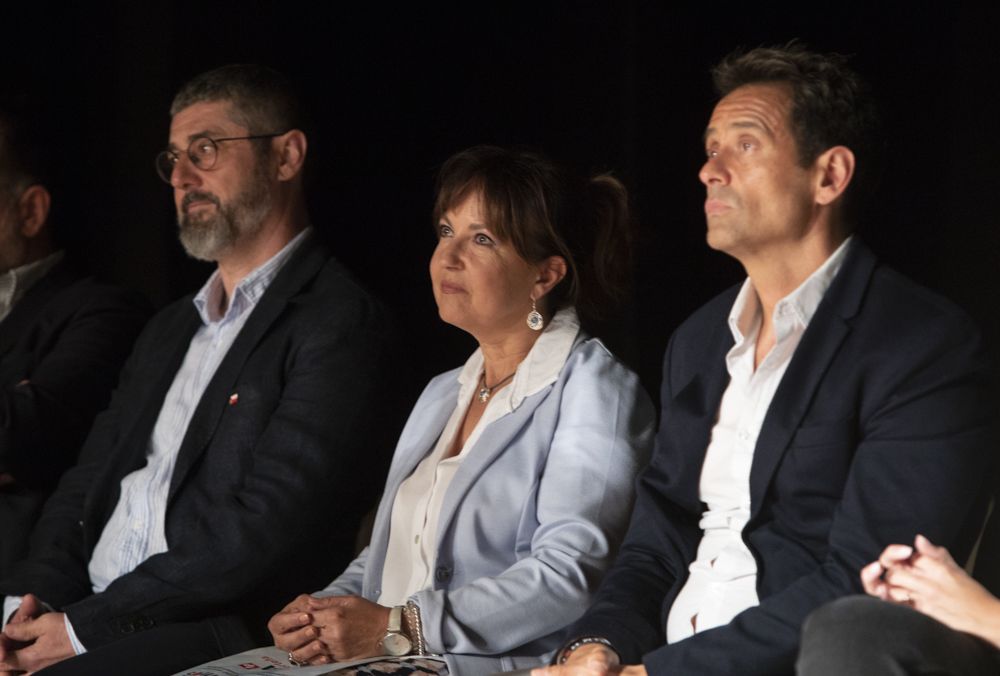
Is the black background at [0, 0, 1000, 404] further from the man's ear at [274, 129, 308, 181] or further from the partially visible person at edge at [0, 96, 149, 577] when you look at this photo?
the partially visible person at edge at [0, 96, 149, 577]

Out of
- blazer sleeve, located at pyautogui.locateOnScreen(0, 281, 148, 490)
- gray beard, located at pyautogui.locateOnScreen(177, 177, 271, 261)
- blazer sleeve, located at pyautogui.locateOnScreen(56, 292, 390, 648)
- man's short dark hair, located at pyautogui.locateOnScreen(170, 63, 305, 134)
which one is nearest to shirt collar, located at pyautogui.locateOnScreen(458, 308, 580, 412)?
blazer sleeve, located at pyautogui.locateOnScreen(56, 292, 390, 648)

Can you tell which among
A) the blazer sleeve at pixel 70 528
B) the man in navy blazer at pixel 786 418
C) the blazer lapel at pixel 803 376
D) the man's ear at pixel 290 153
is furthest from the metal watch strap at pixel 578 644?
the man's ear at pixel 290 153

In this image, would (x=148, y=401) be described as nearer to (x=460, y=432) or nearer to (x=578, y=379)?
(x=460, y=432)

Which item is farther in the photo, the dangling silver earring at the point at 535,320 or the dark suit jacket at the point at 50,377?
the dark suit jacket at the point at 50,377

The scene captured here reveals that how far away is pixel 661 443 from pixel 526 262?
563 mm

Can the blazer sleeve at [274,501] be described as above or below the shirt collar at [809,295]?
below

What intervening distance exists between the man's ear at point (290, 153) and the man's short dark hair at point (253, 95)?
21 mm

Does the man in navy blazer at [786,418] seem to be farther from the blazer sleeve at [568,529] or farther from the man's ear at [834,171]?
the blazer sleeve at [568,529]

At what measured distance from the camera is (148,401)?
10.4 ft

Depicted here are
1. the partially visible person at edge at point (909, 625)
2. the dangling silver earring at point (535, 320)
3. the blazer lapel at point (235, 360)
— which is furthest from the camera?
the blazer lapel at point (235, 360)

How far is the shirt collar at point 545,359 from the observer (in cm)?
256

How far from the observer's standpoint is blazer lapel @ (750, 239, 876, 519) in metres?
2.02

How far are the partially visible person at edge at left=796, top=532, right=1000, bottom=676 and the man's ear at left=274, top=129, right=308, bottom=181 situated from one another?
6.24 ft

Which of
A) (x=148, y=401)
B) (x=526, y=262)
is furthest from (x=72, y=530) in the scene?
(x=526, y=262)
